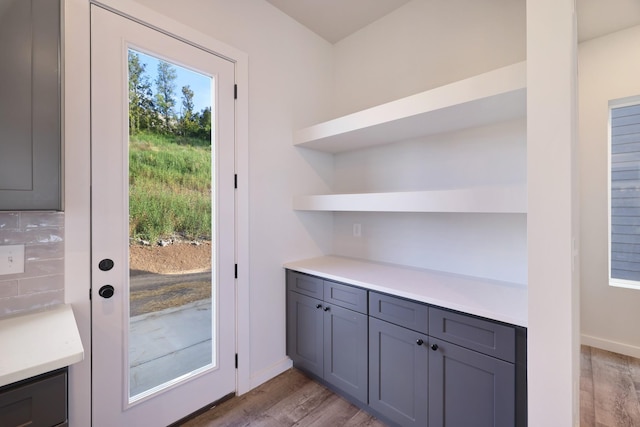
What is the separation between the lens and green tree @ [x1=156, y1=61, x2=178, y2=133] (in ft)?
5.50

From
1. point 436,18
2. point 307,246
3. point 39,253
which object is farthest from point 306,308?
point 436,18

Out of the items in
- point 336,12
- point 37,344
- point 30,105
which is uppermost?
point 336,12

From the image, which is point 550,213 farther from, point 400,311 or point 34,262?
point 34,262

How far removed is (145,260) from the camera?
1618 millimetres

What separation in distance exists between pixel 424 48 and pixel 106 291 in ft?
8.92

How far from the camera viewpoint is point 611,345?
8.55ft

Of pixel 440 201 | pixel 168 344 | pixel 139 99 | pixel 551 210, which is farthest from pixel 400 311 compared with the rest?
pixel 139 99

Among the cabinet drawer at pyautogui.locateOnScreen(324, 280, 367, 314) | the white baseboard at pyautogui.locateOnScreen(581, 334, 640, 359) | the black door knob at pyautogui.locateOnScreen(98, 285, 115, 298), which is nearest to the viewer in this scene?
the black door knob at pyautogui.locateOnScreen(98, 285, 115, 298)

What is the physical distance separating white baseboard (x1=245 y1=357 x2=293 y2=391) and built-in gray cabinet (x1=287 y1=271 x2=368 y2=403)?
0.25ft

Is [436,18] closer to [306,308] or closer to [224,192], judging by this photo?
[224,192]

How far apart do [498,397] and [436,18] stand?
8.19 feet

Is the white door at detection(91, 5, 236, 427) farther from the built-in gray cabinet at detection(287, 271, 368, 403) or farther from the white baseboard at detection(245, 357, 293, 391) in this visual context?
the built-in gray cabinet at detection(287, 271, 368, 403)

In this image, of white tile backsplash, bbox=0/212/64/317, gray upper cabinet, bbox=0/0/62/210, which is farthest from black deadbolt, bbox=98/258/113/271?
gray upper cabinet, bbox=0/0/62/210

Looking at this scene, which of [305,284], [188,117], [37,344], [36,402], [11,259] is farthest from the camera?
[305,284]
